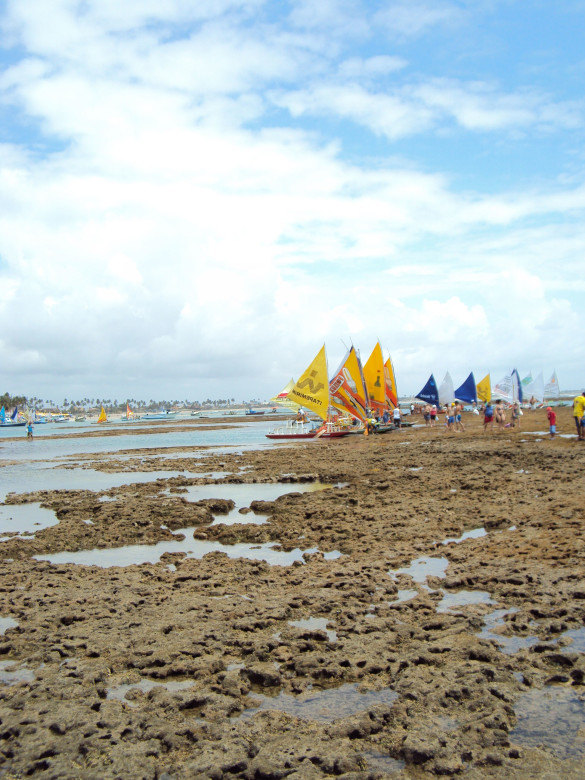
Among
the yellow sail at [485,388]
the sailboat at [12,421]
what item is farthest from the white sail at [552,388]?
the sailboat at [12,421]

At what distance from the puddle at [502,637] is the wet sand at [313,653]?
26 mm

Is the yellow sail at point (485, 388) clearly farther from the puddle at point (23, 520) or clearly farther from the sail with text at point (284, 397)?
the puddle at point (23, 520)

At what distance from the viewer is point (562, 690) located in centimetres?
486

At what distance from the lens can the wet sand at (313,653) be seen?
13.7 ft

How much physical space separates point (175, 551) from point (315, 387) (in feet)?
94.3

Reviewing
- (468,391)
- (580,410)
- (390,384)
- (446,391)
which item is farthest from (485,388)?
(580,410)

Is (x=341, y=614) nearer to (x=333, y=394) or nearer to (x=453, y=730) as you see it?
(x=453, y=730)

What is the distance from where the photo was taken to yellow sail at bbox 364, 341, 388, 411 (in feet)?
144

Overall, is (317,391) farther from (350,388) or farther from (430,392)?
(430,392)

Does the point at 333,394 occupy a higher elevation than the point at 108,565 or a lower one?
higher

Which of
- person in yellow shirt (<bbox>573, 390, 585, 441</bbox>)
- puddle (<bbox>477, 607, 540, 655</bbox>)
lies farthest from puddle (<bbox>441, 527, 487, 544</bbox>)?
person in yellow shirt (<bbox>573, 390, 585, 441</bbox>)

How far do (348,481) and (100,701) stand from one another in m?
14.3

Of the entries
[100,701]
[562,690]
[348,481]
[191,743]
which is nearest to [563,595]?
[562,690]

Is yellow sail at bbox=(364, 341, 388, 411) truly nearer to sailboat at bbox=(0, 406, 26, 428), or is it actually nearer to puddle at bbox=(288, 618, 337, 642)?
puddle at bbox=(288, 618, 337, 642)
